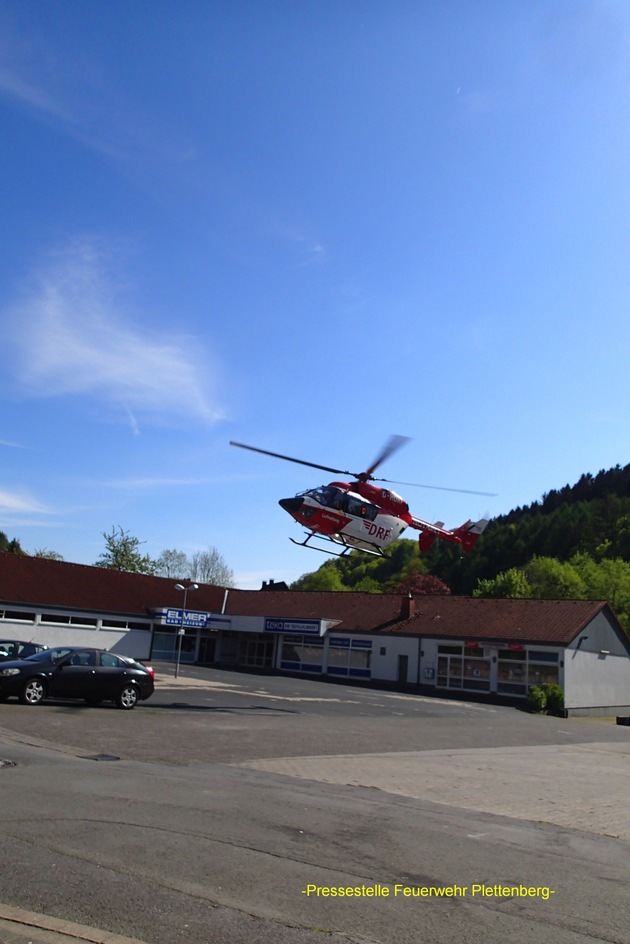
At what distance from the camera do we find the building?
40.0m

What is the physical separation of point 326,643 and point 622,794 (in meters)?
37.7

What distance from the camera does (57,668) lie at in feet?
59.6

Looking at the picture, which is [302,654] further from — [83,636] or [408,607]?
[83,636]

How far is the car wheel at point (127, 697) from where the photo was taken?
19141mm

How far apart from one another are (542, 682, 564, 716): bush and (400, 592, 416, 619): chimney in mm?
12693

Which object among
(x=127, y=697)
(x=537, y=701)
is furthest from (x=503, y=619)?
(x=127, y=697)

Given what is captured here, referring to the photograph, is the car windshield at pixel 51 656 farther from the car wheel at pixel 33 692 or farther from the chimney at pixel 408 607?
the chimney at pixel 408 607

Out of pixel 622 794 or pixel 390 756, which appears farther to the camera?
pixel 390 756

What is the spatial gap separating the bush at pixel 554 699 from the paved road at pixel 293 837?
1992 cm

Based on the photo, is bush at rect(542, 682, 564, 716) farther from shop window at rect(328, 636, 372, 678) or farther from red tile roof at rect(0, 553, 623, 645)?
shop window at rect(328, 636, 372, 678)

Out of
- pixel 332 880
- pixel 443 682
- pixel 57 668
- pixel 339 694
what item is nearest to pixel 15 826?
pixel 332 880

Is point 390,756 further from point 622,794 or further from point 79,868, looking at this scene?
point 79,868

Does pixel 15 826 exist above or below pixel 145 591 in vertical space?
below

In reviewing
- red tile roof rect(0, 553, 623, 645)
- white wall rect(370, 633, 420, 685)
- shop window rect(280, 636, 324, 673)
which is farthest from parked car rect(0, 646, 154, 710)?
shop window rect(280, 636, 324, 673)
